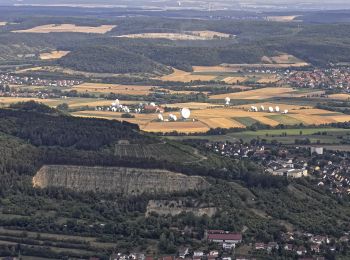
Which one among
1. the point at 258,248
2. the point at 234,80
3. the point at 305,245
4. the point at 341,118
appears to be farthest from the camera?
the point at 234,80

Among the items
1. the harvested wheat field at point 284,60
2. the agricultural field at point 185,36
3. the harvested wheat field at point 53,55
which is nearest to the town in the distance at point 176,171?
the harvested wheat field at point 284,60

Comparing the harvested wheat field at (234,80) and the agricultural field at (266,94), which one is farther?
the harvested wheat field at (234,80)

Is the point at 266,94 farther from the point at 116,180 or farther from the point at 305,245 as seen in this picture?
the point at 305,245

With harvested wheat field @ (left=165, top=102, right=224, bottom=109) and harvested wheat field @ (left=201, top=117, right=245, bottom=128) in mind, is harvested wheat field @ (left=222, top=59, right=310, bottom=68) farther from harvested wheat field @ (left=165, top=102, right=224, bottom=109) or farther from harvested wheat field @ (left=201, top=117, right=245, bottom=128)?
harvested wheat field @ (left=201, top=117, right=245, bottom=128)

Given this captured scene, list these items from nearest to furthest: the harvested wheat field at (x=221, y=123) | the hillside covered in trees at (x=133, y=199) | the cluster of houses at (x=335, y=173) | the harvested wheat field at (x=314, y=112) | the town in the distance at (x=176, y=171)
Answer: the town in the distance at (x=176, y=171)
the hillside covered in trees at (x=133, y=199)
the cluster of houses at (x=335, y=173)
the harvested wheat field at (x=221, y=123)
the harvested wheat field at (x=314, y=112)

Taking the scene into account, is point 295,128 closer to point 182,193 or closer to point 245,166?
point 245,166

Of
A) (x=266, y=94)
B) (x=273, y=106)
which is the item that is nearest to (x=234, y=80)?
(x=266, y=94)

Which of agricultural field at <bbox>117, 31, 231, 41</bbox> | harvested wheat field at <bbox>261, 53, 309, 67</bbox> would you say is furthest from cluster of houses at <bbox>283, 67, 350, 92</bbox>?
agricultural field at <bbox>117, 31, 231, 41</bbox>

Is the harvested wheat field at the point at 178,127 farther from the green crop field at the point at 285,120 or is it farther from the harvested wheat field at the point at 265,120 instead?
the green crop field at the point at 285,120
